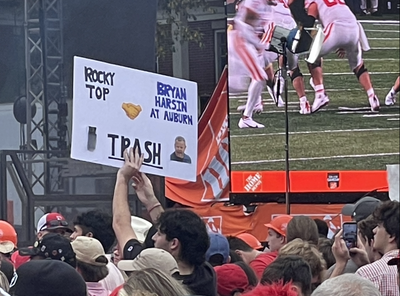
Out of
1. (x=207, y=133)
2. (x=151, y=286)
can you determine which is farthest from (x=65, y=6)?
(x=151, y=286)

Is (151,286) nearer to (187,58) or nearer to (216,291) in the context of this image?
(216,291)

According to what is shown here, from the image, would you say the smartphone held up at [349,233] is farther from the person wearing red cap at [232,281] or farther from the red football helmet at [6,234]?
the red football helmet at [6,234]

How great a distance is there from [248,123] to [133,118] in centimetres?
474

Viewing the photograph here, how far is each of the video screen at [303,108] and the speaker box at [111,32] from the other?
3.86 feet

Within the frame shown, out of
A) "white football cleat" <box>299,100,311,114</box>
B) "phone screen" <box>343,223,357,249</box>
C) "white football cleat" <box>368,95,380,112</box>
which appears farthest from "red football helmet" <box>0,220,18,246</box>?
"white football cleat" <box>368,95,380,112</box>

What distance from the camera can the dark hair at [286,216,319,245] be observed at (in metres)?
5.32

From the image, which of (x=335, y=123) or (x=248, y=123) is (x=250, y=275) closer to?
(x=248, y=123)

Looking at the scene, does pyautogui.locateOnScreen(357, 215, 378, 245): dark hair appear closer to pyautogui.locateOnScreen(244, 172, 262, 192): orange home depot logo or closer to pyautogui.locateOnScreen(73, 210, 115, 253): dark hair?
pyautogui.locateOnScreen(73, 210, 115, 253): dark hair

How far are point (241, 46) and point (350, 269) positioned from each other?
19.2 feet

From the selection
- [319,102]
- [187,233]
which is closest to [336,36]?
[319,102]

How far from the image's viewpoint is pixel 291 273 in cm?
411

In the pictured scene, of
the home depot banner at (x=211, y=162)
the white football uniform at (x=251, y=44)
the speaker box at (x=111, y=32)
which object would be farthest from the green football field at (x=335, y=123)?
the speaker box at (x=111, y=32)

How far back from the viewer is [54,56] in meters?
9.15

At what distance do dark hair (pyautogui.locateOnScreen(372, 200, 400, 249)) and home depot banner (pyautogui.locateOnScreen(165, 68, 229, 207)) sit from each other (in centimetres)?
624
